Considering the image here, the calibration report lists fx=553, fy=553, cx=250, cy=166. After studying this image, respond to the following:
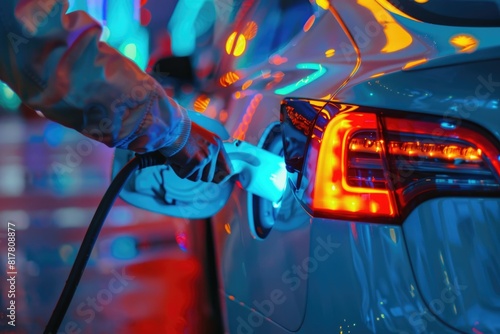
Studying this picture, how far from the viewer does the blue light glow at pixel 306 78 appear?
1.45 meters

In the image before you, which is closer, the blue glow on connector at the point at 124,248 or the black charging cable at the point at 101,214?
the black charging cable at the point at 101,214

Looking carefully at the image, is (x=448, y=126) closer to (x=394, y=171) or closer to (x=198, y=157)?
(x=394, y=171)

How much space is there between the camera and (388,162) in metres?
1.25

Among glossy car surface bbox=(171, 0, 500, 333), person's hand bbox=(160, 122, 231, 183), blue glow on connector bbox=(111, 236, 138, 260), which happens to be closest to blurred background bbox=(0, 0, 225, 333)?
blue glow on connector bbox=(111, 236, 138, 260)

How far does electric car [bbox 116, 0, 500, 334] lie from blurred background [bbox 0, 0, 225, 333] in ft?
4.39

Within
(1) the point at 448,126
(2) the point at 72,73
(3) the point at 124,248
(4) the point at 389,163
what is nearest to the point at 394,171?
(4) the point at 389,163

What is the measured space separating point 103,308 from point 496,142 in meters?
2.30

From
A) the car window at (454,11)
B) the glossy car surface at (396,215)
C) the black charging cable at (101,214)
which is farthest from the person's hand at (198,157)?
the car window at (454,11)

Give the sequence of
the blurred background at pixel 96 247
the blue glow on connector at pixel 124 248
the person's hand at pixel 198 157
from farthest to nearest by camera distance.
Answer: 1. the blue glow on connector at pixel 124 248
2. the blurred background at pixel 96 247
3. the person's hand at pixel 198 157

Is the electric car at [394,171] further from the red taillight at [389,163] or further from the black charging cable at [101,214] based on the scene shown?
the black charging cable at [101,214]

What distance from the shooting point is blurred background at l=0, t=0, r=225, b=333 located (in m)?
2.85

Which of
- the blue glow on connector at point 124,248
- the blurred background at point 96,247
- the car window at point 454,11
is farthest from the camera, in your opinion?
A: the blue glow on connector at point 124,248

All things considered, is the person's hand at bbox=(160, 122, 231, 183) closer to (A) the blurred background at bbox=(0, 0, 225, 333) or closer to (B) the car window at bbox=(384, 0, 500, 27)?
(B) the car window at bbox=(384, 0, 500, 27)

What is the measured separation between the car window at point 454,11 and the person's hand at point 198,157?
2.11ft
